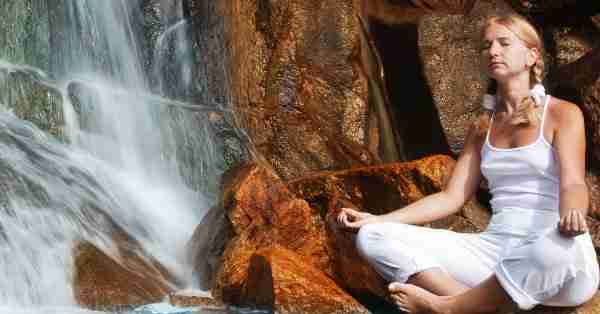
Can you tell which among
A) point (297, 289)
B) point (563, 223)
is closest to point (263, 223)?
point (297, 289)

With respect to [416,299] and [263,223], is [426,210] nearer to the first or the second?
[416,299]

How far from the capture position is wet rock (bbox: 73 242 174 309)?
5.02 meters

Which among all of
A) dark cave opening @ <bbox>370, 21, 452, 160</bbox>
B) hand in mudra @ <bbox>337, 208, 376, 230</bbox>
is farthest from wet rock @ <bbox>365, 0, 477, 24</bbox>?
hand in mudra @ <bbox>337, 208, 376, 230</bbox>

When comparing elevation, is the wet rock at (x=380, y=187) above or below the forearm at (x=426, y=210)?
below

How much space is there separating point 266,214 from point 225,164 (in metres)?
2.03

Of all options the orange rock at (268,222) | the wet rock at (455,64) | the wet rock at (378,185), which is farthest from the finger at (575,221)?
the wet rock at (455,64)

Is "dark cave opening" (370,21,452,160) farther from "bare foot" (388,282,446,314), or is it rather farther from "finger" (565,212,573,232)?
"finger" (565,212,573,232)

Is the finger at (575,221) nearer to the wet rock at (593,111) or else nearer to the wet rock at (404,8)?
the wet rock at (593,111)

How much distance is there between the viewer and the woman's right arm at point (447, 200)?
3.67 meters

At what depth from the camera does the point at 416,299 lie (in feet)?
11.1

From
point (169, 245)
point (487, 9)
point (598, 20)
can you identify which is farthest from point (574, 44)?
point (169, 245)

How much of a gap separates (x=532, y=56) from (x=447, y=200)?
25.8 inches

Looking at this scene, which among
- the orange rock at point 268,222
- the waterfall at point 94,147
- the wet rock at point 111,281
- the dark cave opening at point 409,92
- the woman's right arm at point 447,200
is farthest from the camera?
the dark cave opening at point 409,92

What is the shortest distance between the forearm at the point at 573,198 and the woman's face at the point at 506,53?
0.56m
